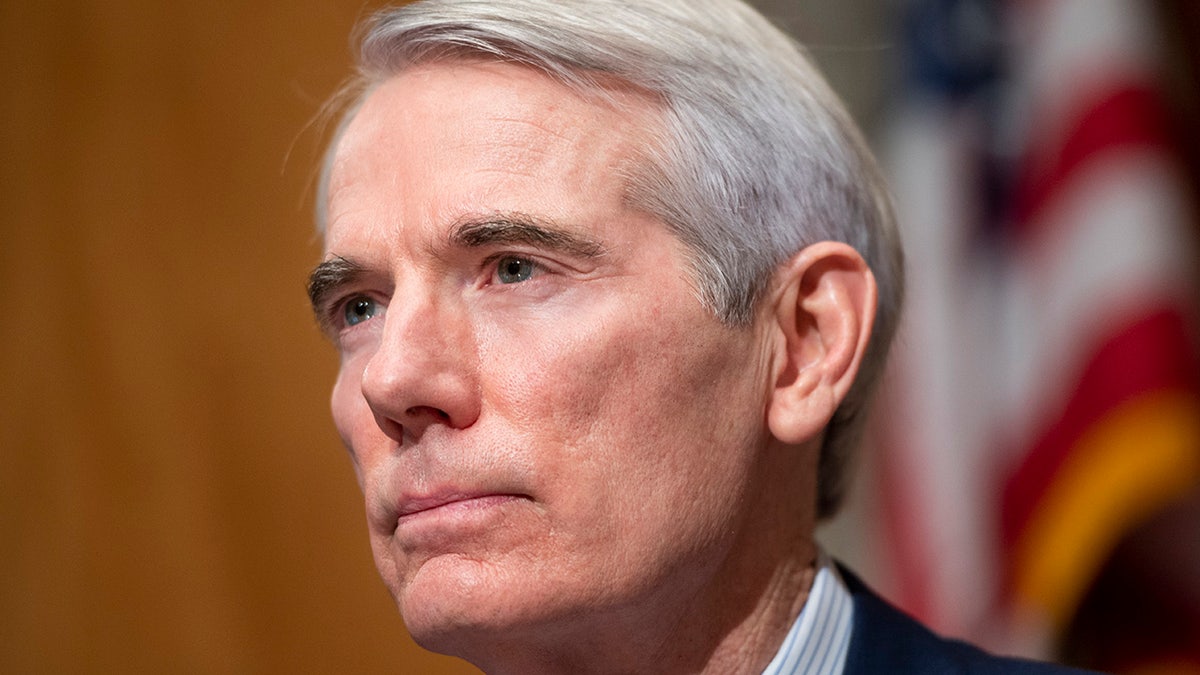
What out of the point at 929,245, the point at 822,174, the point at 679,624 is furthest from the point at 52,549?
the point at 929,245

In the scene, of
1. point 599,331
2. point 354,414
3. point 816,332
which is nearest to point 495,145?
point 599,331

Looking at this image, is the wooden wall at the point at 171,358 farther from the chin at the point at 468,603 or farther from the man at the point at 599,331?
the chin at the point at 468,603

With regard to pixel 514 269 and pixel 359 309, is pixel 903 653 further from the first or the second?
pixel 359 309

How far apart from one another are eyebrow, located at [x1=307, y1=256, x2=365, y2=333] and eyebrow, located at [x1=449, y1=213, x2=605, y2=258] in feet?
0.66

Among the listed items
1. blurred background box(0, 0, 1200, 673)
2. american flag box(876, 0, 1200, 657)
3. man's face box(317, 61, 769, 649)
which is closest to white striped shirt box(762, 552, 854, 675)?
man's face box(317, 61, 769, 649)

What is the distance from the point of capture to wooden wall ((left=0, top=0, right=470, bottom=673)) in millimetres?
2355

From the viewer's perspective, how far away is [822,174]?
5.32 feet

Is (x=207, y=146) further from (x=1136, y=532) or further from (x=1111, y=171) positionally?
(x=1136, y=532)

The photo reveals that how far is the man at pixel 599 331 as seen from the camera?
1.32m

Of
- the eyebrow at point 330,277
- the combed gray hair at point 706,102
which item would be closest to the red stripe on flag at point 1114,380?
the combed gray hair at point 706,102

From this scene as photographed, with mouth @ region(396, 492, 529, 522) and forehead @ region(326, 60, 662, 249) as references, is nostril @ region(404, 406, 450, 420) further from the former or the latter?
forehead @ region(326, 60, 662, 249)

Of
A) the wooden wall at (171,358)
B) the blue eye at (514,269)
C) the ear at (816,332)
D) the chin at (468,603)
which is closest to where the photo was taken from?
the chin at (468,603)

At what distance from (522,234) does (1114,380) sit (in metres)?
1.61

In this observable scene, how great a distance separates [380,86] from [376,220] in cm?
25
